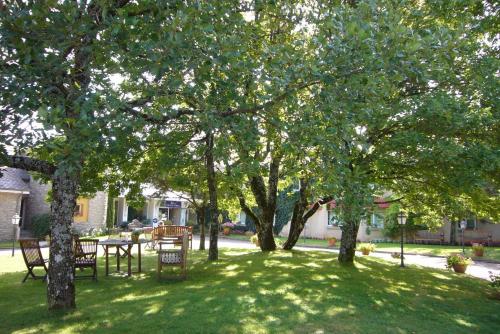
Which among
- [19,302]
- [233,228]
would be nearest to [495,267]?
[19,302]

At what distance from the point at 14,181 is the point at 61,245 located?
70.8 ft

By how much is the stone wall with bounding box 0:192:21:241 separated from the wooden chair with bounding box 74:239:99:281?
608 inches

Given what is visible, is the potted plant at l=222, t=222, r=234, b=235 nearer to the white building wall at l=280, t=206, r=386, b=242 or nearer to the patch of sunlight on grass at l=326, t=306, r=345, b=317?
the white building wall at l=280, t=206, r=386, b=242

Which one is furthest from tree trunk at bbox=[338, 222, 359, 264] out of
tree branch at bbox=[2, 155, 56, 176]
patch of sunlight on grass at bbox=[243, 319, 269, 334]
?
tree branch at bbox=[2, 155, 56, 176]

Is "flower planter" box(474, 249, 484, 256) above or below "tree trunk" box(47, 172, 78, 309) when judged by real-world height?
below

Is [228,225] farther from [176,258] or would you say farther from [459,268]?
[176,258]

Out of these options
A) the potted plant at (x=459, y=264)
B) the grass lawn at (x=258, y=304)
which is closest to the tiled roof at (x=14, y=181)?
the grass lawn at (x=258, y=304)

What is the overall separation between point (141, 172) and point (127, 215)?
26.2 meters

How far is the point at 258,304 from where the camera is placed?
811cm

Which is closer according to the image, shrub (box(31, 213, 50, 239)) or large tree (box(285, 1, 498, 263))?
large tree (box(285, 1, 498, 263))

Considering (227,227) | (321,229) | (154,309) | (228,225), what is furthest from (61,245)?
(228,225)

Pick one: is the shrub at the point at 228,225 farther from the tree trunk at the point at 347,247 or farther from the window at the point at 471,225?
the tree trunk at the point at 347,247

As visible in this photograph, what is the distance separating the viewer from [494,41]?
12523 millimetres

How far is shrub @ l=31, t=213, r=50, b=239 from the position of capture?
26047 millimetres
